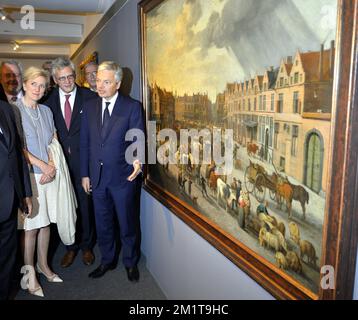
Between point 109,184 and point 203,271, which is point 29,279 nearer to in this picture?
point 109,184

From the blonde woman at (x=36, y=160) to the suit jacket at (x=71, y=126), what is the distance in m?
0.21

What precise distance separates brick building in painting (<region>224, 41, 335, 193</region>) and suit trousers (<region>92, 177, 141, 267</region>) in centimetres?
154

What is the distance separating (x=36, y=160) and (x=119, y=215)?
2.54 ft

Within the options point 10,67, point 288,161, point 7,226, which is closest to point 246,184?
point 288,161

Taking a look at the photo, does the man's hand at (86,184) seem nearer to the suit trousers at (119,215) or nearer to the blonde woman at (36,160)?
the suit trousers at (119,215)

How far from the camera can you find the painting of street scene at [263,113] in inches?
42.8

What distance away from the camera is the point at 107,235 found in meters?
2.99

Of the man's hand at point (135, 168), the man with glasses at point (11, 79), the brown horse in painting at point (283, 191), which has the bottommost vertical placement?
the man's hand at point (135, 168)

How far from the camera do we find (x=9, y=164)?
2285 millimetres

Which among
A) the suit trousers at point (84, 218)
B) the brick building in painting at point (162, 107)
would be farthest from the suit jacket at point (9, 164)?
the brick building in painting at point (162, 107)

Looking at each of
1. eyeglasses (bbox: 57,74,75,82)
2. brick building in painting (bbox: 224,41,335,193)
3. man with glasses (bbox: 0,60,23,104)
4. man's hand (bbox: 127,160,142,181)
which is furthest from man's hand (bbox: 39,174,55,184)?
brick building in painting (bbox: 224,41,335,193)

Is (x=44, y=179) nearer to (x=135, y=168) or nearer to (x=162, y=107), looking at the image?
(x=135, y=168)

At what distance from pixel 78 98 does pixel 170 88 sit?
1209 mm

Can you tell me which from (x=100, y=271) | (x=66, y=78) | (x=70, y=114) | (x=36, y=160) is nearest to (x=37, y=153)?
(x=36, y=160)
